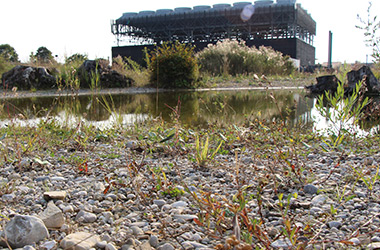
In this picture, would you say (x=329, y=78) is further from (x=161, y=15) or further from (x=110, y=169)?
(x=161, y=15)

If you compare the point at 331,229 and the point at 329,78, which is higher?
the point at 329,78

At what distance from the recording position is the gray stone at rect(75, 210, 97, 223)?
1.77 meters

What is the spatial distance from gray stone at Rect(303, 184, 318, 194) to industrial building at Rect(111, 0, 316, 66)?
29.0 m

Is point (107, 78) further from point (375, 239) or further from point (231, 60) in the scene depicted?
point (375, 239)

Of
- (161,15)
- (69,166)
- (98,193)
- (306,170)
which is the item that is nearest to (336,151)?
(306,170)

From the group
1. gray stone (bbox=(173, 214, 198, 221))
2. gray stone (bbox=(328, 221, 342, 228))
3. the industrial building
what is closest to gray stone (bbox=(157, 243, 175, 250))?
gray stone (bbox=(173, 214, 198, 221))

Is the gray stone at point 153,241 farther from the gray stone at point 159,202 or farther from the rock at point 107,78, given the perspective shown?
the rock at point 107,78

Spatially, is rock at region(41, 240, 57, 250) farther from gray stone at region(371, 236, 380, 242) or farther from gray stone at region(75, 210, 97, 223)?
gray stone at region(371, 236, 380, 242)

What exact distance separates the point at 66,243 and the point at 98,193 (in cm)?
63

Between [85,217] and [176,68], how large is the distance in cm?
1050

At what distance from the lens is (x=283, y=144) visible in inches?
131

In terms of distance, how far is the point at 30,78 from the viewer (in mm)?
12422

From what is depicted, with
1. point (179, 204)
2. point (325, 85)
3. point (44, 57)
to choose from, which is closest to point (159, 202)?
point (179, 204)

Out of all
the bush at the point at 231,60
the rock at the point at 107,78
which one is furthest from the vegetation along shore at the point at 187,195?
the bush at the point at 231,60
